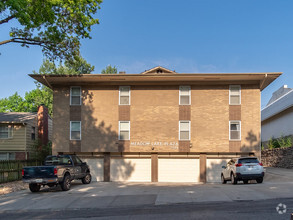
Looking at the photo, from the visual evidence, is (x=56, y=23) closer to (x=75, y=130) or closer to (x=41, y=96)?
(x=75, y=130)

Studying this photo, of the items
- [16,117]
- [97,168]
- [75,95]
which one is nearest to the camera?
[97,168]

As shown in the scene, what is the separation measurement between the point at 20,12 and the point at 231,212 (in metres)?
14.5

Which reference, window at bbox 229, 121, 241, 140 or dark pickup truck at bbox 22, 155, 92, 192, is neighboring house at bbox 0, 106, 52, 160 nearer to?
dark pickup truck at bbox 22, 155, 92, 192

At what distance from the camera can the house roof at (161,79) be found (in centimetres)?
2375

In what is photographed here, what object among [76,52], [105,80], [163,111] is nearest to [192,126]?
[163,111]

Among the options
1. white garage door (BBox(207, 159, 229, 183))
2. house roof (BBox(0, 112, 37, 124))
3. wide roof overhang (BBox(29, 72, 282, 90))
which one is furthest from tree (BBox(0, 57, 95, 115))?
white garage door (BBox(207, 159, 229, 183))

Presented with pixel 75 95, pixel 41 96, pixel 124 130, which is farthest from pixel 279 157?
pixel 41 96

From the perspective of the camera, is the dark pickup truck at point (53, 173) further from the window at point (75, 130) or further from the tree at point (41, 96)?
the tree at point (41, 96)

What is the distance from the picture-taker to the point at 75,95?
85.0 ft

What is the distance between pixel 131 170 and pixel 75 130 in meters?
5.30

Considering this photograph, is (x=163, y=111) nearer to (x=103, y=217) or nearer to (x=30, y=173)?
(x=30, y=173)

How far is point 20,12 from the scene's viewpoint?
17.6 meters

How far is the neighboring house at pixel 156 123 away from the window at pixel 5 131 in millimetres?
6795

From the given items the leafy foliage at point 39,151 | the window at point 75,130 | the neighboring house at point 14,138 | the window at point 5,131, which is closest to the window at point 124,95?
the window at point 75,130
